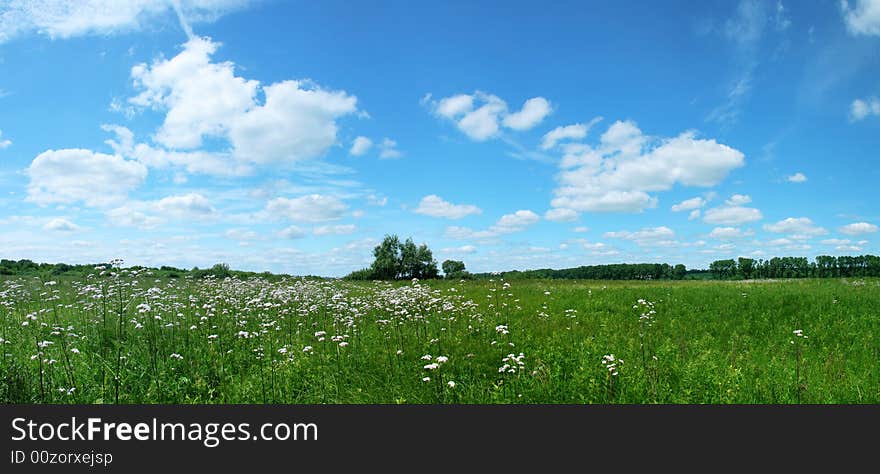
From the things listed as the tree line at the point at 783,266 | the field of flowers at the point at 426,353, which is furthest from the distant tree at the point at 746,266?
the field of flowers at the point at 426,353

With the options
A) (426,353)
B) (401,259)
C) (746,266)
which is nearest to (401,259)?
(401,259)

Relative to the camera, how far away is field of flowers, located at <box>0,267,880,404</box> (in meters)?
6.73

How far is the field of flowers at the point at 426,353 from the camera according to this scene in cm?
673

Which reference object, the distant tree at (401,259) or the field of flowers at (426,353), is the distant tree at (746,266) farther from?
the field of flowers at (426,353)

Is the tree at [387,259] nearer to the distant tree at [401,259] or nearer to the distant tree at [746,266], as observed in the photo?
the distant tree at [401,259]

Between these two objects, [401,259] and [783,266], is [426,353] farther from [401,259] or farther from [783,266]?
[783,266]

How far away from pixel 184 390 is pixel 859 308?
18.6 m

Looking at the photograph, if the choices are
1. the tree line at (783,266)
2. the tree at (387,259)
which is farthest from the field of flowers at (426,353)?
the tree line at (783,266)

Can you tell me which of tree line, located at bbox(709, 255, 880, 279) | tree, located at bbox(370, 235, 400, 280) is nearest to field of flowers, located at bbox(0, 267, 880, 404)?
tree, located at bbox(370, 235, 400, 280)

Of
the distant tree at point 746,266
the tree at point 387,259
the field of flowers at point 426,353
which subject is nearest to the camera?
the field of flowers at point 426,353

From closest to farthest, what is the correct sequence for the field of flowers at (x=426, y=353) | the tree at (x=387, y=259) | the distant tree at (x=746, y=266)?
the field of flowers at (x=426, y=353)
the tree at (x=387, y=259)
the distant tree at (x=746, y=266)

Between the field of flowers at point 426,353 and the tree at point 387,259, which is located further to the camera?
the tree at point 387,259

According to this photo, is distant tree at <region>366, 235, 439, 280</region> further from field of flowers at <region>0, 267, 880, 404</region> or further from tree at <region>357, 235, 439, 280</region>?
field of flowers at <region>0, 267, 880, 404</region>

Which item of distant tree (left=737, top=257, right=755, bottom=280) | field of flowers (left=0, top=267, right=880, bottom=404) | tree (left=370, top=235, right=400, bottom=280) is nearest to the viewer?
field of flowers (left=0, top=267, right=880, bottom=404)
